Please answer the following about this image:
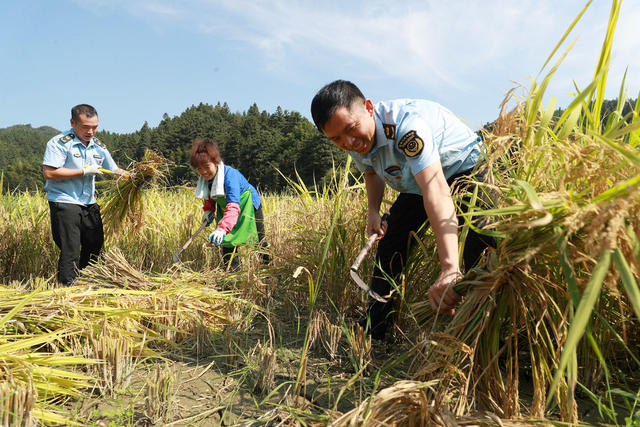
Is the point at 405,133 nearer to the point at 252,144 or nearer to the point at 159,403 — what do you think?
the point at 159,403

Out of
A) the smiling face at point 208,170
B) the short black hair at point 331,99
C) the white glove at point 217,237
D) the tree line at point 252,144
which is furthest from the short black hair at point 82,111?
the tree line at point 252,144

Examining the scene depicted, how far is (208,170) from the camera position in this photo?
3469mm

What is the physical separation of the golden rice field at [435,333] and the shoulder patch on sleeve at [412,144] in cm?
23

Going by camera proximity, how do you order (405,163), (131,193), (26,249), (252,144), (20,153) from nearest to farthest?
(405,163) < (131,193) < (26,249) < (252,144) < (20,153)

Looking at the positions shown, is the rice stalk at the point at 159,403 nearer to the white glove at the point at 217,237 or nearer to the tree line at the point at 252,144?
the white glove at the point at 217,237

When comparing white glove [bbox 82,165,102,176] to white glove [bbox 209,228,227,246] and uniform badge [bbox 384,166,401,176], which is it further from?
uniform badge [bbox 384,166,401,176]

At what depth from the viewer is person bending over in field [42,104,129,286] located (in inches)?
128

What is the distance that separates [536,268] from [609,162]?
381mm

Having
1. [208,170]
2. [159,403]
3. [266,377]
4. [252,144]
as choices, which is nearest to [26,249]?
[208,170]

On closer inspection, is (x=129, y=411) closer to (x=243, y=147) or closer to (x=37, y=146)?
(x=243, y=147)

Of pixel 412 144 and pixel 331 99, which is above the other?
pixel 331 99

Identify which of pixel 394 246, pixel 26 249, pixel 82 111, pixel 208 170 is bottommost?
pixel 26 249

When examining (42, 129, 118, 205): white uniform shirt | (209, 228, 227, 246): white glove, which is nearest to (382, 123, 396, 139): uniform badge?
(209, 228, 227, 246): white glove

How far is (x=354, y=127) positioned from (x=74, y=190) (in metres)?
2.89
